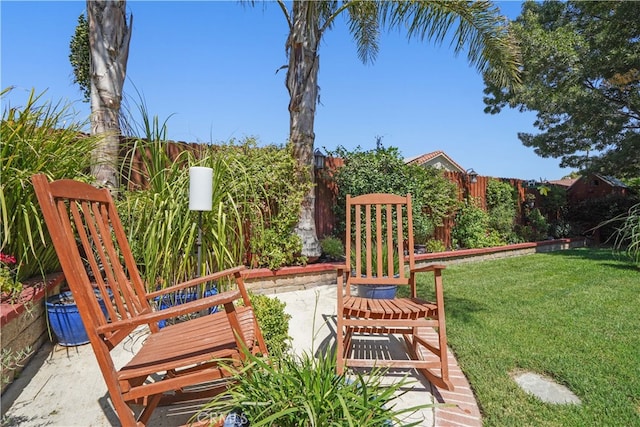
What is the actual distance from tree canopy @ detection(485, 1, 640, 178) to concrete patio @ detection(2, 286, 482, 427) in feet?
30.4

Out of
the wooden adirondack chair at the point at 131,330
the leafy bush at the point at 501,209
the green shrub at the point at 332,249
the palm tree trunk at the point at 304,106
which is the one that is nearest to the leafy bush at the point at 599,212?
the leafy bush at the point at 501,209

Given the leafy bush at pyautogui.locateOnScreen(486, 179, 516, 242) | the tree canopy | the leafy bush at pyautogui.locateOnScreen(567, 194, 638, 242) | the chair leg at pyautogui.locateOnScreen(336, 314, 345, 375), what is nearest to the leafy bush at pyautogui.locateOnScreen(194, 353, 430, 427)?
the chair leg at pyautogui.locateOnScreen(336, 314, 345, 375)

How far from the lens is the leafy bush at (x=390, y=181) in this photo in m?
6.40

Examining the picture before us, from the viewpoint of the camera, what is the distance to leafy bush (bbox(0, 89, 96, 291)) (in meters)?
2.53

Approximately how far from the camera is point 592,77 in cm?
945

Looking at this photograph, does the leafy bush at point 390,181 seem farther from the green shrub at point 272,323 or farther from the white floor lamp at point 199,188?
the green shrub at point 272,323

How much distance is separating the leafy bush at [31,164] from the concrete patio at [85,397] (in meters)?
0.67

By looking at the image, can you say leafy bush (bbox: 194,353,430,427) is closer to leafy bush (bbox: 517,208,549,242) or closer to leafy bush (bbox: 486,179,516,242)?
leafy bush (bbox: 486,179,516,242)

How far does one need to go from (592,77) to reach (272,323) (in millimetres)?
11478

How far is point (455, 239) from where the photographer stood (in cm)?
835

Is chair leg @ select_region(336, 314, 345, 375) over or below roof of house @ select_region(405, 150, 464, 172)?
below

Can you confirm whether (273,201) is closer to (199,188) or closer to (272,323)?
(199,188)

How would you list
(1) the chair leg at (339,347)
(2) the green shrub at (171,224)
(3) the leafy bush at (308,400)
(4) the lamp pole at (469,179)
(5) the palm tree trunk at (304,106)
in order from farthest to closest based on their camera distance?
1. (4) the lamp pole at (469,179)
2. (5) the palm tree trunk at (304,106)
3. (2) the green shrub at (171,224)
4. (1) the chair leg at (339,347)
5. (3) the leafy bush at (308,400)

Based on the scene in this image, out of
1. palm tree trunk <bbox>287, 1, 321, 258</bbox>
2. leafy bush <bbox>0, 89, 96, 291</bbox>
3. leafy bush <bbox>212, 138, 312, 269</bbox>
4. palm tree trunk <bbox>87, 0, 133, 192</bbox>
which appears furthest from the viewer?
palm tree trunk <bbox>287, 1, 321, 258</bbox>
